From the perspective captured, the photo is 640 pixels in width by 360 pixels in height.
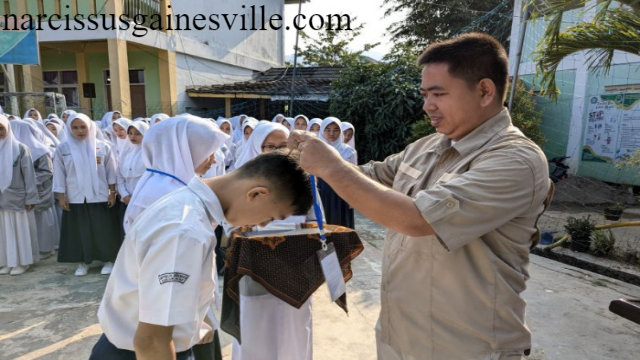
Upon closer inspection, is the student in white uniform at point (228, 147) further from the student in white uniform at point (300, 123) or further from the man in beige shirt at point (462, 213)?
the man in beige shirt at point (462, 213)

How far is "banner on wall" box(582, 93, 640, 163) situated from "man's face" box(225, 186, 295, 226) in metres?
8.67

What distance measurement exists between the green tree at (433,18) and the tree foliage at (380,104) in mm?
6489

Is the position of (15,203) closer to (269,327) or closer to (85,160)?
(85,160)

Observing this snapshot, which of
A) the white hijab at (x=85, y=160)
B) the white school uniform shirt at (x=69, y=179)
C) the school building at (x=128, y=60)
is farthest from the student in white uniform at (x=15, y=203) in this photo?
the school building at (x=128, y=60)

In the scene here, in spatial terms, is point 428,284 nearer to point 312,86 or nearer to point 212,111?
point 312,86

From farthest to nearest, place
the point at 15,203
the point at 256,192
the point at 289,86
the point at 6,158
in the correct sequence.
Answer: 1. the point at 289,86
2. the point at 15,203
3. the point at 6,158
4. the point at 256,192

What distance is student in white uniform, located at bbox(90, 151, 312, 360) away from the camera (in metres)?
1.06

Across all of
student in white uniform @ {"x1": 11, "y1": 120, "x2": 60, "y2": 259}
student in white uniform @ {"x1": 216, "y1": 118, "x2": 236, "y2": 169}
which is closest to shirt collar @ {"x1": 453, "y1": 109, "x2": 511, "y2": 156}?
student in white uniform @ {"x1": 11, "y1": 120, "x2": 60, "y2": 259}

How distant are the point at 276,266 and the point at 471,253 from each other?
1.08 metres

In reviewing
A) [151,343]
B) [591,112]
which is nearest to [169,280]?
[151,343]

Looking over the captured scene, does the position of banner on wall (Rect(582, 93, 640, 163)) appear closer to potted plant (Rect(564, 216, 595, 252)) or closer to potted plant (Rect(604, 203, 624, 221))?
potted plant (Rect(604, 203, 624, 221))

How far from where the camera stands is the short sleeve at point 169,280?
105 centimetres

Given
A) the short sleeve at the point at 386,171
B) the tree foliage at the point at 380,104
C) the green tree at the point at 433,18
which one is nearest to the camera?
the short sleeve at the point at 386,171

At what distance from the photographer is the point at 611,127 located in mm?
8281
